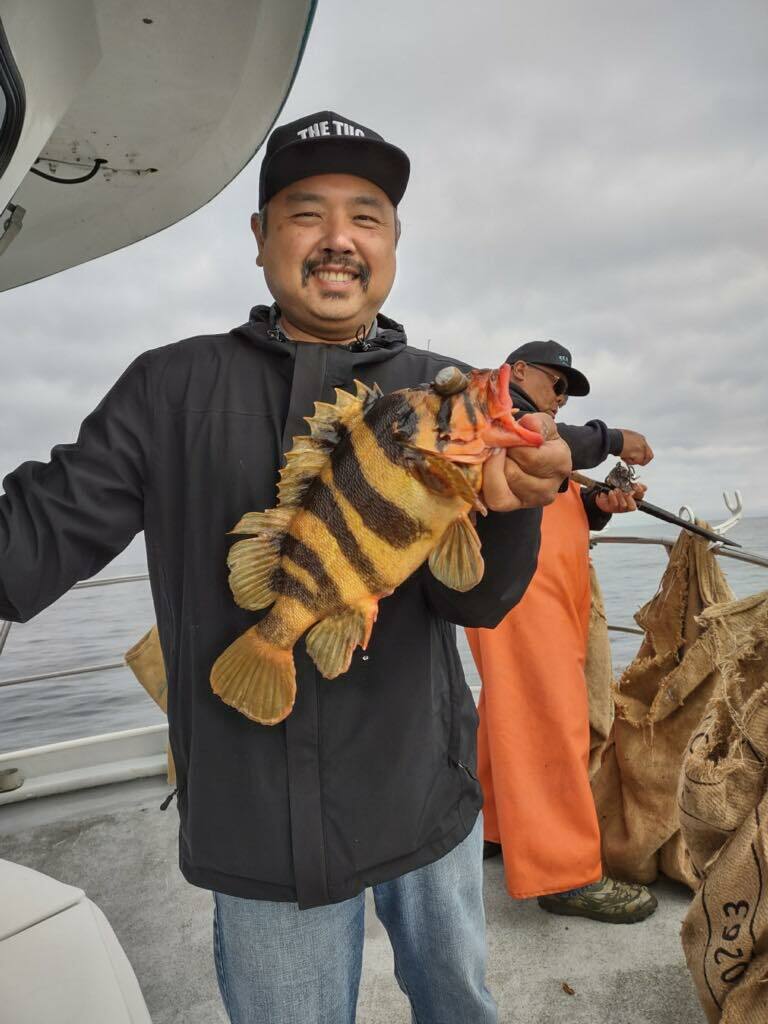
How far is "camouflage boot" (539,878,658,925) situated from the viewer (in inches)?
106

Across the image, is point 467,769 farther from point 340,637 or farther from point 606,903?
point 606,903

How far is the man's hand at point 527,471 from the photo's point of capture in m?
1.19

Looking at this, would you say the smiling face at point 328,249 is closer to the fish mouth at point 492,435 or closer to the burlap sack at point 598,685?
the fish mouth at point 492,435

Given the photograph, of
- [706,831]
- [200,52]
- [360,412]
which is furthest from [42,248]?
[706,831]

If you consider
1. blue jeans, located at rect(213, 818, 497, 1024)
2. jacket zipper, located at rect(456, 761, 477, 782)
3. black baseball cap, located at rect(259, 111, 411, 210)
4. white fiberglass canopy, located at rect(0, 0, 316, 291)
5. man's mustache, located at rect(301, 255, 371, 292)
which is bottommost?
blue jeans, located at rect(213, 818, 497, 1024)

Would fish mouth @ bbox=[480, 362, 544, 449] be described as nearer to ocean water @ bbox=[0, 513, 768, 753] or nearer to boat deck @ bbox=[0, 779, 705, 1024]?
boat deck @ bbox=[0, 779, 705, 1024]

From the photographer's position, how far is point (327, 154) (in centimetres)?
154

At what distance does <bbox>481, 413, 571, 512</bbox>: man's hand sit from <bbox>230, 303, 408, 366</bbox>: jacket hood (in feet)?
1.62

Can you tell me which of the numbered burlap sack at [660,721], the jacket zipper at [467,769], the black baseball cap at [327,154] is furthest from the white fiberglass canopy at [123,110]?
the numbered burlap sack at [660,721]

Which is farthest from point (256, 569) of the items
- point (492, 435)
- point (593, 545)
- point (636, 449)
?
point (593, 545)

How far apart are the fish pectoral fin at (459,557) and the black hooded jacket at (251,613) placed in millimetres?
196

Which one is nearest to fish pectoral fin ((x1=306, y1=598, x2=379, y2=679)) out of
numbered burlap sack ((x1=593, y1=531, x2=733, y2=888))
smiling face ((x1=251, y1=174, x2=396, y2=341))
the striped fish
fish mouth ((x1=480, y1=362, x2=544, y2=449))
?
the striped fish

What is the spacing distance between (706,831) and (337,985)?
907 millimetres

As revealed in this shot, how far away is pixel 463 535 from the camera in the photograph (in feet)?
4.13
